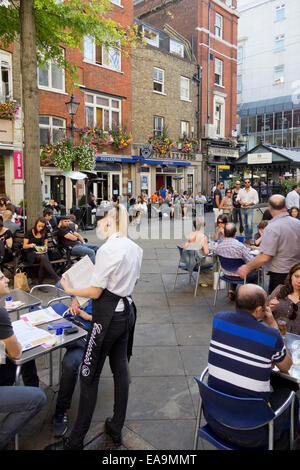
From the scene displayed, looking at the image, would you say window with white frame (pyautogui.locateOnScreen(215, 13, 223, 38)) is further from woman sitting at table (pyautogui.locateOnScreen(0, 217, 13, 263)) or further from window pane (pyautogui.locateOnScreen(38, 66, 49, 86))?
woman sitting at table (pyautogui.locateOnScreen(0, 217, 13, 263))

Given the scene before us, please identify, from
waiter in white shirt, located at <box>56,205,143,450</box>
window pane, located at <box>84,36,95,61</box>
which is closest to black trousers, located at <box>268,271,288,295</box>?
waiter in white shirt, located at <box>56,205,143,450</box>

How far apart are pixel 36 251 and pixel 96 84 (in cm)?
1410

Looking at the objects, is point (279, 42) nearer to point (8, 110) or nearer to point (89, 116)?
point (89, 116)

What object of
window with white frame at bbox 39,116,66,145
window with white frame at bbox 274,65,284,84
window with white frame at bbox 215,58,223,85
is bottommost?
window with white frame at bbox 39,116,66,145

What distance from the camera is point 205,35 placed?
24281mm

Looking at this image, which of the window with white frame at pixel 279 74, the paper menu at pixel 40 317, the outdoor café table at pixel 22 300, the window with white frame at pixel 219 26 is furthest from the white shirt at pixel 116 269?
the window with white frame at pixel 279 74

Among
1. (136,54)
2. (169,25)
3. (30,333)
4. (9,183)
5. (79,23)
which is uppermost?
(169,25)

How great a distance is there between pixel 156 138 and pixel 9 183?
9859 millimetres

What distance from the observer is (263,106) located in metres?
38.9

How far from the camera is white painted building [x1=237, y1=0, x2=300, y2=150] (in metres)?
36.6

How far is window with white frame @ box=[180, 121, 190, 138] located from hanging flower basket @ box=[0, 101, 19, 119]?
12.5 metres

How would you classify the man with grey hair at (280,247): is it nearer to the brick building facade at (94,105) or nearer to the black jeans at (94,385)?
the black jeans at (94,385)

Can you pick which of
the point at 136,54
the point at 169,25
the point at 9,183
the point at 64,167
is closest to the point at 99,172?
the point at 64,167
